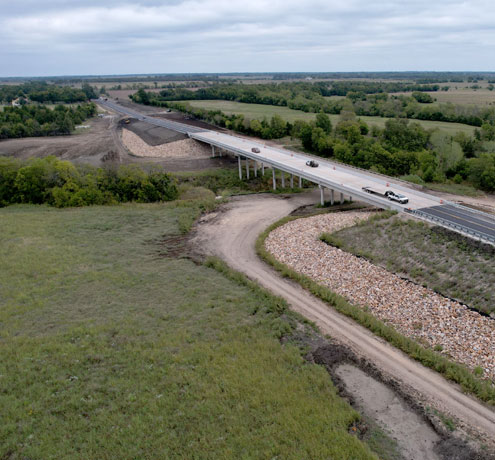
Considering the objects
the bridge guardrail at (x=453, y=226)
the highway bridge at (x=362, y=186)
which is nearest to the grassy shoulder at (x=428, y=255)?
the bridge guardrail at (x=453, y=226)

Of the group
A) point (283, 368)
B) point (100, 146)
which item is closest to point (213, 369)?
point (283, 368)

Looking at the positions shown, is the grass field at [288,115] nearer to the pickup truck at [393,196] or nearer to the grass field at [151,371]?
the pickup truck at [393,196]

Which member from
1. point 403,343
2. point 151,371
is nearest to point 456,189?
point 403,343

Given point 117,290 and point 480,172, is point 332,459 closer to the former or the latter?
point 117,290

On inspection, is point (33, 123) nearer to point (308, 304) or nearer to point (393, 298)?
point (308, 304)

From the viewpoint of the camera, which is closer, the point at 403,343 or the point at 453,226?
the point at 403,343
